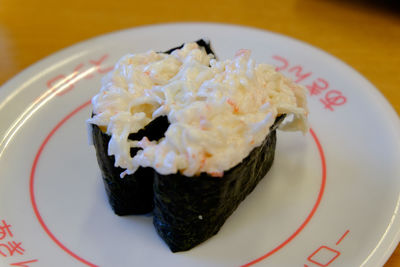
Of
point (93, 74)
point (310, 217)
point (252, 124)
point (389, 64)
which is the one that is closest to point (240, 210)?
point (310, 217)

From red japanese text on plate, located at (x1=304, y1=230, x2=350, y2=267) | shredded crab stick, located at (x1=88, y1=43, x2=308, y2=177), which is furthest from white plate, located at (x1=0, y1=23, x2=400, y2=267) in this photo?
shredded crab stick, located at (x1=88, y1=43, x2=308, y2=177)

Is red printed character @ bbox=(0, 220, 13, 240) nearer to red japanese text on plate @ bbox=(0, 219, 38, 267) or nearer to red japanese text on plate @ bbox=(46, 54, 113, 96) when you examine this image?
red japanese text on plate @ bbox=(0, 219, 38, 267)

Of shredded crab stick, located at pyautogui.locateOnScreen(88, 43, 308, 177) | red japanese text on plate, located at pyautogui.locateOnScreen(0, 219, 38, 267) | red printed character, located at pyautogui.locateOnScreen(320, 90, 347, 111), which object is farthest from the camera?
red printed character, located at pyautogui.locateOnScreen(320, 90, 347, 111)

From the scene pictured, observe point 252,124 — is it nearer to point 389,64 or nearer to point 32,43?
point 389,64

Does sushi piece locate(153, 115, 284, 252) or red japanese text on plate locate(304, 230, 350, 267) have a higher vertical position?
sushi piece locate(153, 115, 284, 252)

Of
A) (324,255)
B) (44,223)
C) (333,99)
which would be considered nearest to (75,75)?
(44,223)

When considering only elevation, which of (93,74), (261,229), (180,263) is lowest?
(180,263)

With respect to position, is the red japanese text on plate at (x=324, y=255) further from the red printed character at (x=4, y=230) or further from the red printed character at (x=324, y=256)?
the red printed character at (x=4, y=230)
